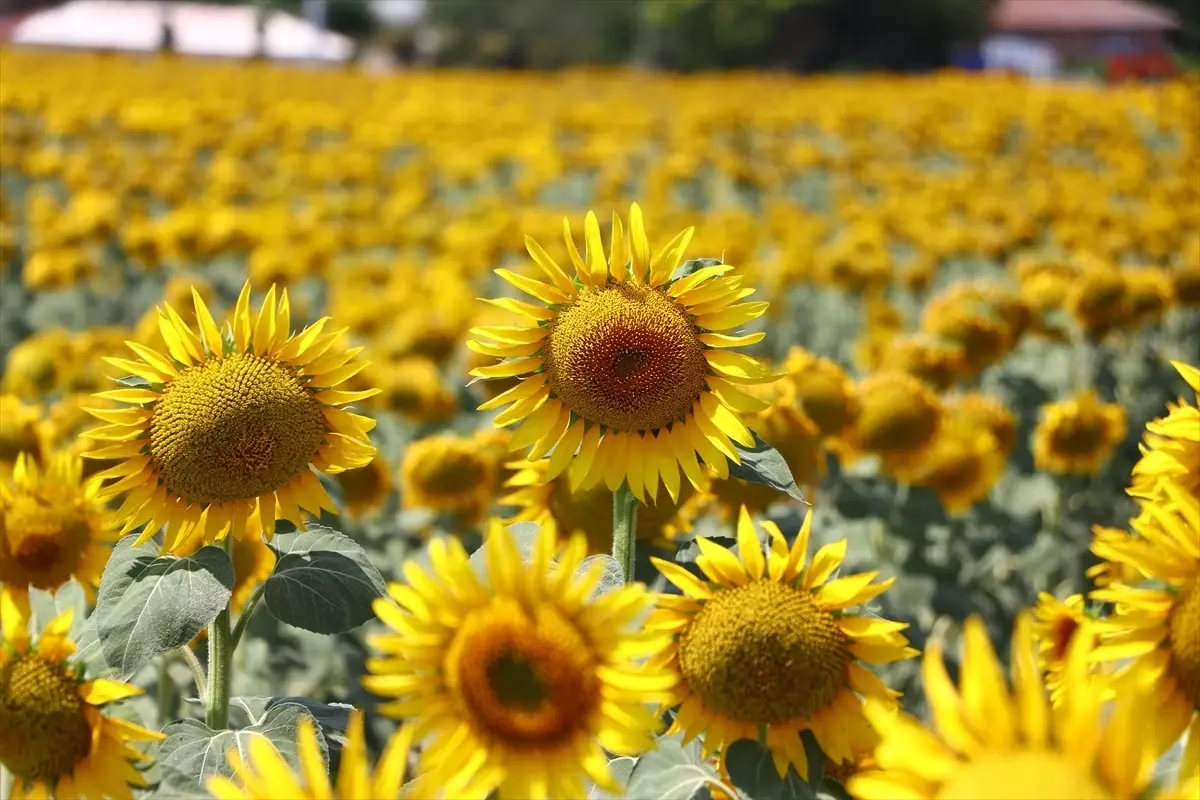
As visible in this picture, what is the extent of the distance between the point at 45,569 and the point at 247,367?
0.62 metres

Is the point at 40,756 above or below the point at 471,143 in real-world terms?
above

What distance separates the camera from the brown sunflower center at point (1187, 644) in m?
1.21

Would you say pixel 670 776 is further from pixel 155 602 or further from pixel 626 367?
pixel 155 602

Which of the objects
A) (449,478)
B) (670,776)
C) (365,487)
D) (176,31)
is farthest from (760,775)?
(176,31)

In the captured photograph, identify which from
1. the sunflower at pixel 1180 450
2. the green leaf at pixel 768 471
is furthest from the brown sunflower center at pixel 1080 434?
the green leaf at pixel 768 471

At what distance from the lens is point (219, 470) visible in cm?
153

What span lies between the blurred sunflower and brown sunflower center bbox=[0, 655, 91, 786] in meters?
2.06

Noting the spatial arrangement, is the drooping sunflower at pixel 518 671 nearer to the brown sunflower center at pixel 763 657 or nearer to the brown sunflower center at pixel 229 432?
the brown sunflower center at pixel 763 657

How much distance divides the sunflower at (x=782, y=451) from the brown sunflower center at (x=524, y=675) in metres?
1.14

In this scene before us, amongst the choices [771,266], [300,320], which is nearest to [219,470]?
[300,320]

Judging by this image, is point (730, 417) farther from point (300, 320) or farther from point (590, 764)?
point (300, 320)

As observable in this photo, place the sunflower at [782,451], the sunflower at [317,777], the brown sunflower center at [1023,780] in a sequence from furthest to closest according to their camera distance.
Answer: the sunflower at [782,451] → the sunflower at [317,777] → the brown sunflower center at [1023,780]

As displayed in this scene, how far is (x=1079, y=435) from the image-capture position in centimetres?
378

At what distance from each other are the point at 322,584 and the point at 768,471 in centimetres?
59
